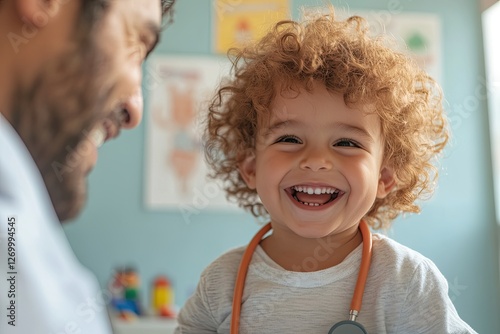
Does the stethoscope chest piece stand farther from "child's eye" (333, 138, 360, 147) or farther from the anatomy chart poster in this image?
the anatomy chart poster

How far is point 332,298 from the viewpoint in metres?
0.72

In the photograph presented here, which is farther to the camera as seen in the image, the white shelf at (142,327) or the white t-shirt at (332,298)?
the white shelf at (142,327)

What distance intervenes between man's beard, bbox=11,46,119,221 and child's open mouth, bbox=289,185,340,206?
308 millimetres

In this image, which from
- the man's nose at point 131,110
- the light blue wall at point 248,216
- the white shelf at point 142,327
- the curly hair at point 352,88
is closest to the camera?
the man's nose at point 131,110

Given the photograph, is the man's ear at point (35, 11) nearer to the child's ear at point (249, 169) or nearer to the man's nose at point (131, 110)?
the man's nose at point (131, 110)

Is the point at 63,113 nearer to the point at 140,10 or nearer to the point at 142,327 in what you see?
the point at 140,10

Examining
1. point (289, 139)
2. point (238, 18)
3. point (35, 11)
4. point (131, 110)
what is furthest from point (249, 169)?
point (238, 18)

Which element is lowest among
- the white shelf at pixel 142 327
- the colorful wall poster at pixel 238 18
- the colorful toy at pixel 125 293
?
the white shelf at pixel 142 327

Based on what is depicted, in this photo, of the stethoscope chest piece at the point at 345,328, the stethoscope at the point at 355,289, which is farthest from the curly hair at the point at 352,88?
the stethoscope chest piece at the point at 345,328

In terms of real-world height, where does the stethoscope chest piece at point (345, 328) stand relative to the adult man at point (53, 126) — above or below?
below

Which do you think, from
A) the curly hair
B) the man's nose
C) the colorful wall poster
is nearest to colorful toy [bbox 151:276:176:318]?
the colorful wall poster

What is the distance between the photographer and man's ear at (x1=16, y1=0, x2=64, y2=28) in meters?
0.42

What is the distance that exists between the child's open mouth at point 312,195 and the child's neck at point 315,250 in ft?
0.21

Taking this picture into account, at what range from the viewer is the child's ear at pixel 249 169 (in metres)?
0.85
